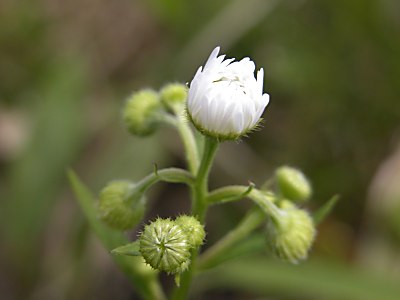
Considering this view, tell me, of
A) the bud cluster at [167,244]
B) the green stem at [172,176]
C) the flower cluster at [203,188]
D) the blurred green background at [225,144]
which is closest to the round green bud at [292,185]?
the flower cluster at [203,188]

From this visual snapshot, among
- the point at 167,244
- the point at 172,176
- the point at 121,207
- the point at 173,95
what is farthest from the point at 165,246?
the point at 173,95

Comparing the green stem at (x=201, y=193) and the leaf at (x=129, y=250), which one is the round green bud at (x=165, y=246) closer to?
the leaf at (x=129, y=250)

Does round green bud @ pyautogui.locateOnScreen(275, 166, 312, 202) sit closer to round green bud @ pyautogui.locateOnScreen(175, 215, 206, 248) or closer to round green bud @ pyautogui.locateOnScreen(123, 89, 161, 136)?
round green bud @ pyautogui.locateOnScreen(123, 89, 161, 136)

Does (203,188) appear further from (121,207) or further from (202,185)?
(121,207)

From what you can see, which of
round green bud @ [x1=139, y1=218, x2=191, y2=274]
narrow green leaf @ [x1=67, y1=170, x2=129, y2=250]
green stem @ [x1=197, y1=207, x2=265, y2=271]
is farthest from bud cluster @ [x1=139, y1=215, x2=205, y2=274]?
narrow green leaf @ [x1=67, y1=170, x2=129, y2=250]

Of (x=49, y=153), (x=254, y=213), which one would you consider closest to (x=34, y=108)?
(x=49, y=153)

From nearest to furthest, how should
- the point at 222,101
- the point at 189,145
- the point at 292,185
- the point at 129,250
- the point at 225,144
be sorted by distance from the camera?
the point at 222,101, the point at 129,250, the point at 189,145, the point at 292,185, the point at 225,144

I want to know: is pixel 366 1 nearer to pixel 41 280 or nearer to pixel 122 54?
pixel 122 54
